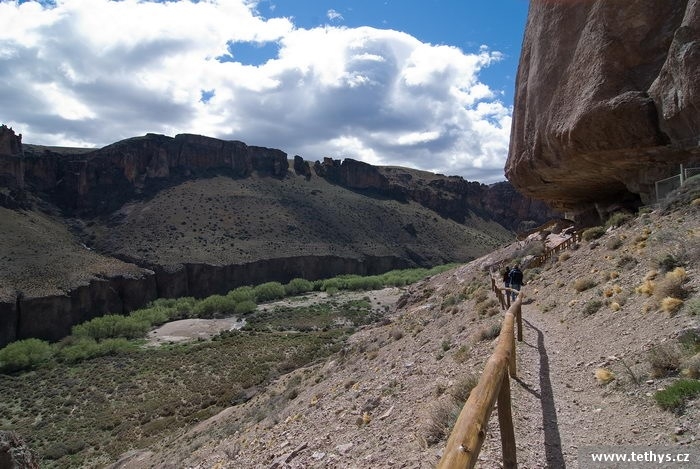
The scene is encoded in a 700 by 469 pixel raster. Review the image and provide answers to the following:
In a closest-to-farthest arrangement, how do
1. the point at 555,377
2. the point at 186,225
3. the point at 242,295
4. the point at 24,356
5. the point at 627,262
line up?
1. the point at 555,377
2. the point at 627,262
3. the point at 24,356
4. the point at 242,295
5. the point at 186,225

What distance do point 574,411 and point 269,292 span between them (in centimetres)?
8581

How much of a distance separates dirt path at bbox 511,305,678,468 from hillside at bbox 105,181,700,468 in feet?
0.06

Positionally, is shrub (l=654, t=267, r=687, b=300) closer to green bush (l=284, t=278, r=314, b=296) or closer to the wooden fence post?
the wooden fence post

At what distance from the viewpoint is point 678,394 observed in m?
5.08

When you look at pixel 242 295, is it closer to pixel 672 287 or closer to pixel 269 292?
pixel 269 292

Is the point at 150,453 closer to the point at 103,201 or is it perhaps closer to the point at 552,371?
the point at 552,371

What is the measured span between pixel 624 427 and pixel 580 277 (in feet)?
31.0

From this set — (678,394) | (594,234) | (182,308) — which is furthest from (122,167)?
(678,394)

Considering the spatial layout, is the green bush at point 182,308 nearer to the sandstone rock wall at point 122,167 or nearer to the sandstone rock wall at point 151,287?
the sandstone rock wall at point 151,287

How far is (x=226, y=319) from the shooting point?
7438cm

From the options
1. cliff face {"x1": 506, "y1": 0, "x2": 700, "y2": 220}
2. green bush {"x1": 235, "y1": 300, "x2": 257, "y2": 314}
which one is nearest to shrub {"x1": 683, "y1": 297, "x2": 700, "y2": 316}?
cliff face {"x1": 506, "y1": 0, "x2": 700, "y2": 220}

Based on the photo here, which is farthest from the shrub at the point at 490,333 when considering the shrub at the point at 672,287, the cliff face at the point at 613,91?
the cliff face at the point at 613,91

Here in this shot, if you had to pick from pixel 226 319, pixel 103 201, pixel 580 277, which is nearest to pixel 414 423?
pixel 580 277

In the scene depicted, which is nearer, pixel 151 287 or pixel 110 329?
pixel 110 329
